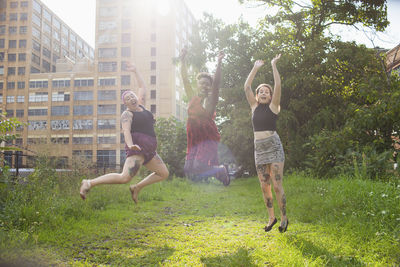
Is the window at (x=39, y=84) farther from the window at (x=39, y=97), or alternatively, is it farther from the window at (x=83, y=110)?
the window at (x=39, y=97)

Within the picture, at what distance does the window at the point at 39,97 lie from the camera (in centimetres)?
4602

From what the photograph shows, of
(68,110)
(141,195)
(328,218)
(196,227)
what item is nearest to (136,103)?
(196,227)

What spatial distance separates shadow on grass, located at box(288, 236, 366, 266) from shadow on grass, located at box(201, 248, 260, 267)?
0.80 m

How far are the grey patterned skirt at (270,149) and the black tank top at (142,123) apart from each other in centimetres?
166

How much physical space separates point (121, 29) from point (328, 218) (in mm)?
6033

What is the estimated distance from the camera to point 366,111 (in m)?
8.88

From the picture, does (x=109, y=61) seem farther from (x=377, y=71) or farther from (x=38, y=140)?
(x=377, y=71)

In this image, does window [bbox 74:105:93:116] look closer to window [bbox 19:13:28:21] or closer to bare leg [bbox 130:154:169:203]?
window [bbox 19:13:28:21]

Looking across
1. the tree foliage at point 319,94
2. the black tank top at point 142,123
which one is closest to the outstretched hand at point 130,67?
the black tank top at point 142,123

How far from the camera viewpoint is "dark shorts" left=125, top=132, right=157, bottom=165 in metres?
Result: 4.09

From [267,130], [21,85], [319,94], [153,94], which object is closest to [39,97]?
[21,85]

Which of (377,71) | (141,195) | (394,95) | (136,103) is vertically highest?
(377,71)

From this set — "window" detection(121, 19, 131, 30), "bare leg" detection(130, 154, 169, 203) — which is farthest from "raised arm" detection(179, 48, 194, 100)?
"window" detection(121, 19, 131, 30)

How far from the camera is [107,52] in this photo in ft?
20.7
